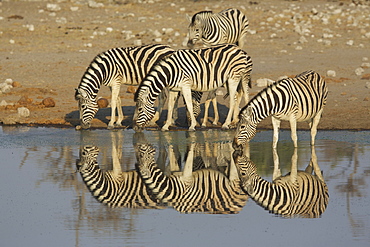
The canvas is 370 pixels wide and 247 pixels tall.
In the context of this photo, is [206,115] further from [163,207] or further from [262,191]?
[163,207]

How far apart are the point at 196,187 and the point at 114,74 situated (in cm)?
585

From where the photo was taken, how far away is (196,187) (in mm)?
9500

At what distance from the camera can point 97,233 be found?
7500mm

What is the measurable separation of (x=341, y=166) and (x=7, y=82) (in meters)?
11.4

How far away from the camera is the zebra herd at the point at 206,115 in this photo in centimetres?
898

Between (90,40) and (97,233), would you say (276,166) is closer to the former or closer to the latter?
(97,233)

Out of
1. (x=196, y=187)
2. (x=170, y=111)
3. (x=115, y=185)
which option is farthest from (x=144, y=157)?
(x=170, y=111)

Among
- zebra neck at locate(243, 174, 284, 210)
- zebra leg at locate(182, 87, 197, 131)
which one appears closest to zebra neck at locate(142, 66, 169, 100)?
zebra leg at locate(182, 87, 197, 131)

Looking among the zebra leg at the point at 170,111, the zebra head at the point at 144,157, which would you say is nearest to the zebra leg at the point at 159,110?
the zebra leg at the point at 170,111

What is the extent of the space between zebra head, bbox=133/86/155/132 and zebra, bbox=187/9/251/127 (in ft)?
13.9

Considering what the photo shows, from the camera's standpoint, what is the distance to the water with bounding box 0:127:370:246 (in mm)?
7367

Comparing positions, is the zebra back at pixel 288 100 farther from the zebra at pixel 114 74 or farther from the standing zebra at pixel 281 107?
the zebra at pixel 114 74

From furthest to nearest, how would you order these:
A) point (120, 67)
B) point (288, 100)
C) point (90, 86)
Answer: point (120, 67), point (90, 86), point (288, 100)

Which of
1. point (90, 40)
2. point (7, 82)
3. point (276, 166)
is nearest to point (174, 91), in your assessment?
point (276, 166)
